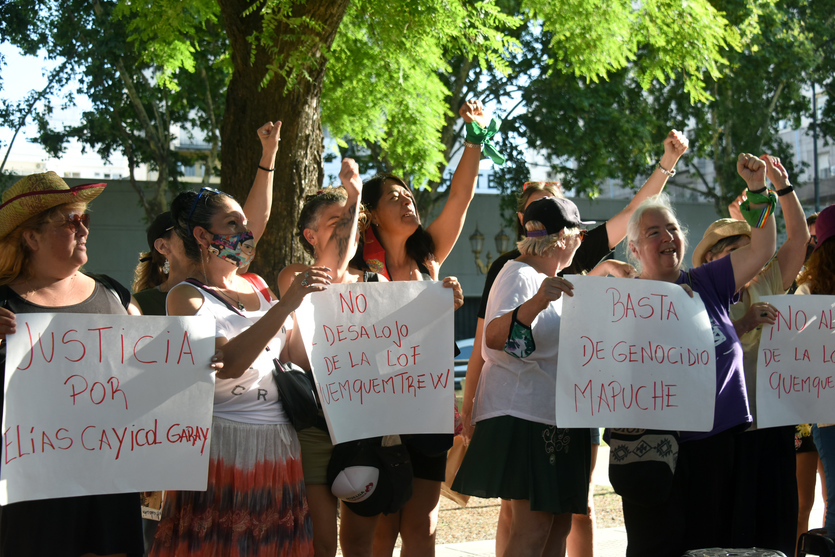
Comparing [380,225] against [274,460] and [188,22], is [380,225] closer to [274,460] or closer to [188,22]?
[274,460]

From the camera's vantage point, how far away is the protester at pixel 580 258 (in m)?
3.67

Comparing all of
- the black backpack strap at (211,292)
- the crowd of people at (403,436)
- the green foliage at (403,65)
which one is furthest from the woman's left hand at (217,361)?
the green foliage at (403,65)

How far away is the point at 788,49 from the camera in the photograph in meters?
17.4

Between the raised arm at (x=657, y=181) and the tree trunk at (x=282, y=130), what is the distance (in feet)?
7.65

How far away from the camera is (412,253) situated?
366 cm

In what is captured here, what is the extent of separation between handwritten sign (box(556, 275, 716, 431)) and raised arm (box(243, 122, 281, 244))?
143 centimetres

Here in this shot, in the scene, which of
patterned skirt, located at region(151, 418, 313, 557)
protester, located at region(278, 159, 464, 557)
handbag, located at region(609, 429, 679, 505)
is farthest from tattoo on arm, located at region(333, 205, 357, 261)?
handbag, located at region(609, 429, 679, 505)

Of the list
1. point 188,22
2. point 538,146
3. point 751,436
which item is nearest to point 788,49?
point 538,146

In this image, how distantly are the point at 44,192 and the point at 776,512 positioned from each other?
3107mm

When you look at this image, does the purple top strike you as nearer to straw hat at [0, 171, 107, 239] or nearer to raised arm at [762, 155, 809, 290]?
raised arm at [762, 155, 809, 290]

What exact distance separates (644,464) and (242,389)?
61.5 inches

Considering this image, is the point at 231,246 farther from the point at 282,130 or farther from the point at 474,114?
the point at 282,130

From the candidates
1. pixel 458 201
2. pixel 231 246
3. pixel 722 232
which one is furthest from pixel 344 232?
pixel 722 232

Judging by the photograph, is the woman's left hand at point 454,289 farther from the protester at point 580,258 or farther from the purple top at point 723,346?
the purple top at point 723,346
